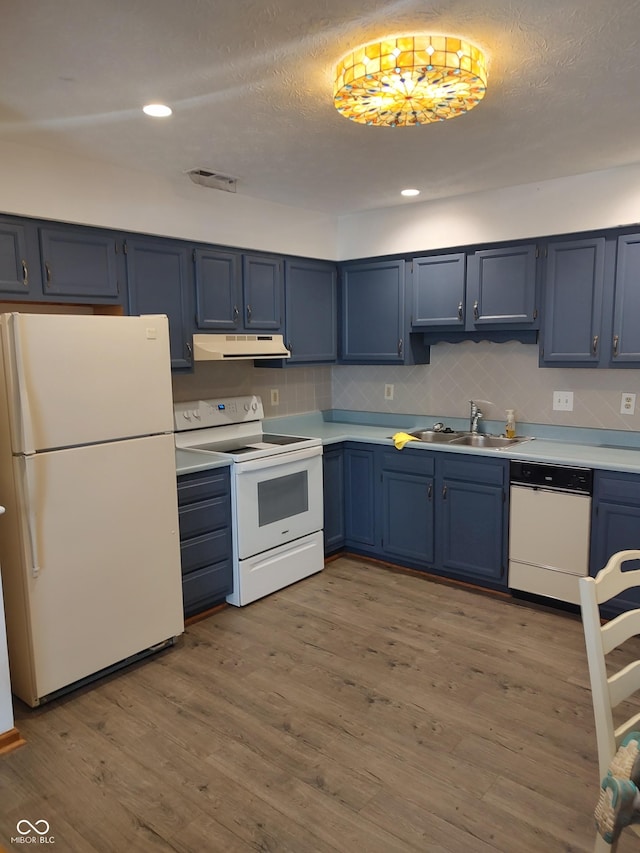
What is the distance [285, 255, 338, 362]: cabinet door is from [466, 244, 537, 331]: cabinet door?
1.06 metres

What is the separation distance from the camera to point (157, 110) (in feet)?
7.65

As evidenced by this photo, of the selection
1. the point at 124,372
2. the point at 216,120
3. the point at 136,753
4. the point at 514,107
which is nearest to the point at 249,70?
the point at 216,120

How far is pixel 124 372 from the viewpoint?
2.67 metres

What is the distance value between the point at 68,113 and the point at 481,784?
2.93 metres

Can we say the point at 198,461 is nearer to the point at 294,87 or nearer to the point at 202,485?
the point at 202,485

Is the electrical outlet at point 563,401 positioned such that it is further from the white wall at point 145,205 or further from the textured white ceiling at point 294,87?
the white wall at point 145,205

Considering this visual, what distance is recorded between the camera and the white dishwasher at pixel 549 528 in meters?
3.22

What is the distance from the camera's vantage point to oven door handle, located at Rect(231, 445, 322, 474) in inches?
132

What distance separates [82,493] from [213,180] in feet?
6.14

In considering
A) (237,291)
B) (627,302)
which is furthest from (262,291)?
(627,302)

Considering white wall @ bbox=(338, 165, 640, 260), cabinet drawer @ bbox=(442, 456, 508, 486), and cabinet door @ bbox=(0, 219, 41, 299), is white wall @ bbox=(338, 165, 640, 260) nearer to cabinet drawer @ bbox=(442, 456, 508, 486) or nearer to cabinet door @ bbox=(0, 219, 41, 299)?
cabinet drawer @ bbox=(442, 456, 508, 486)

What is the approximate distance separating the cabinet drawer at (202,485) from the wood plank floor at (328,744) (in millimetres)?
708

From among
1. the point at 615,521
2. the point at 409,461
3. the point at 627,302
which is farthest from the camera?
the point at 409,461

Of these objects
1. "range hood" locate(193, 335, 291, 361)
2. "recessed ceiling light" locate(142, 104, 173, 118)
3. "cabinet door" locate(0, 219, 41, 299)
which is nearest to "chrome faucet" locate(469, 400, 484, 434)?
"range hood" locate(193, 335, 291, 361)
